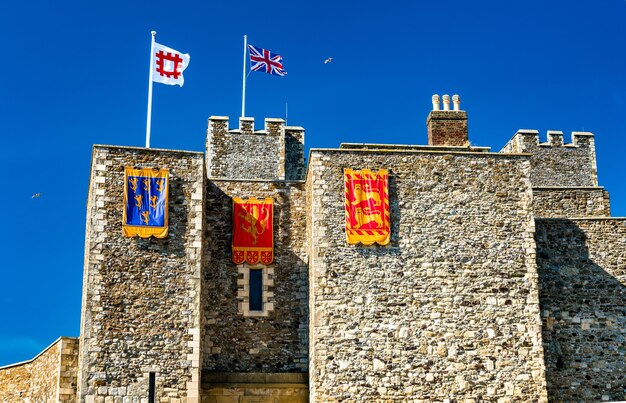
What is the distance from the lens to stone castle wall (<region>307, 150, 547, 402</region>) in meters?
26.6

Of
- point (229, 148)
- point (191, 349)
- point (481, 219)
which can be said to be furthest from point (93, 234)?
point (229, 148)

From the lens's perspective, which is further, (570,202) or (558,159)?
(558,159)

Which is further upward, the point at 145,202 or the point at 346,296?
the point at 145,202

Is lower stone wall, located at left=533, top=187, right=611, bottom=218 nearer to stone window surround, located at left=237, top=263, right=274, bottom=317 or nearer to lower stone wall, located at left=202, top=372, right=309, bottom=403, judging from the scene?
stone window surround, located at left=237, top=263, right=274, bottom=317

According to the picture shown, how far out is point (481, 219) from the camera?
28156mm

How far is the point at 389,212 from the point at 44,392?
1158 cm

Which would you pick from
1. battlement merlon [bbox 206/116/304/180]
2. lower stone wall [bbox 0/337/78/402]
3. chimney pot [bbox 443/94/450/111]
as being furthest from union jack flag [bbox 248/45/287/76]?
lower stone wall [bbox 0/337/78/402]

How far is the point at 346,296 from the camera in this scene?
88.6 ft

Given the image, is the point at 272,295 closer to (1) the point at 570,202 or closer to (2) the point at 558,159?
(1) the point at 570,202

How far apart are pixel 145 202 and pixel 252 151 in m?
14.0

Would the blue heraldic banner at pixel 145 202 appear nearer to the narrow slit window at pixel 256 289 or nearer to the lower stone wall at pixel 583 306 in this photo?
the narrow slit window at pixel 256 289

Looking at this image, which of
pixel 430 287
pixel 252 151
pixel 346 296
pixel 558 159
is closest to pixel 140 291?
pixel 346 296

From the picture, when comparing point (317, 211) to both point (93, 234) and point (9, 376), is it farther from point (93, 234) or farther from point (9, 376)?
point (9, 376)

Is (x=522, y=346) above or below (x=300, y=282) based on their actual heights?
below
